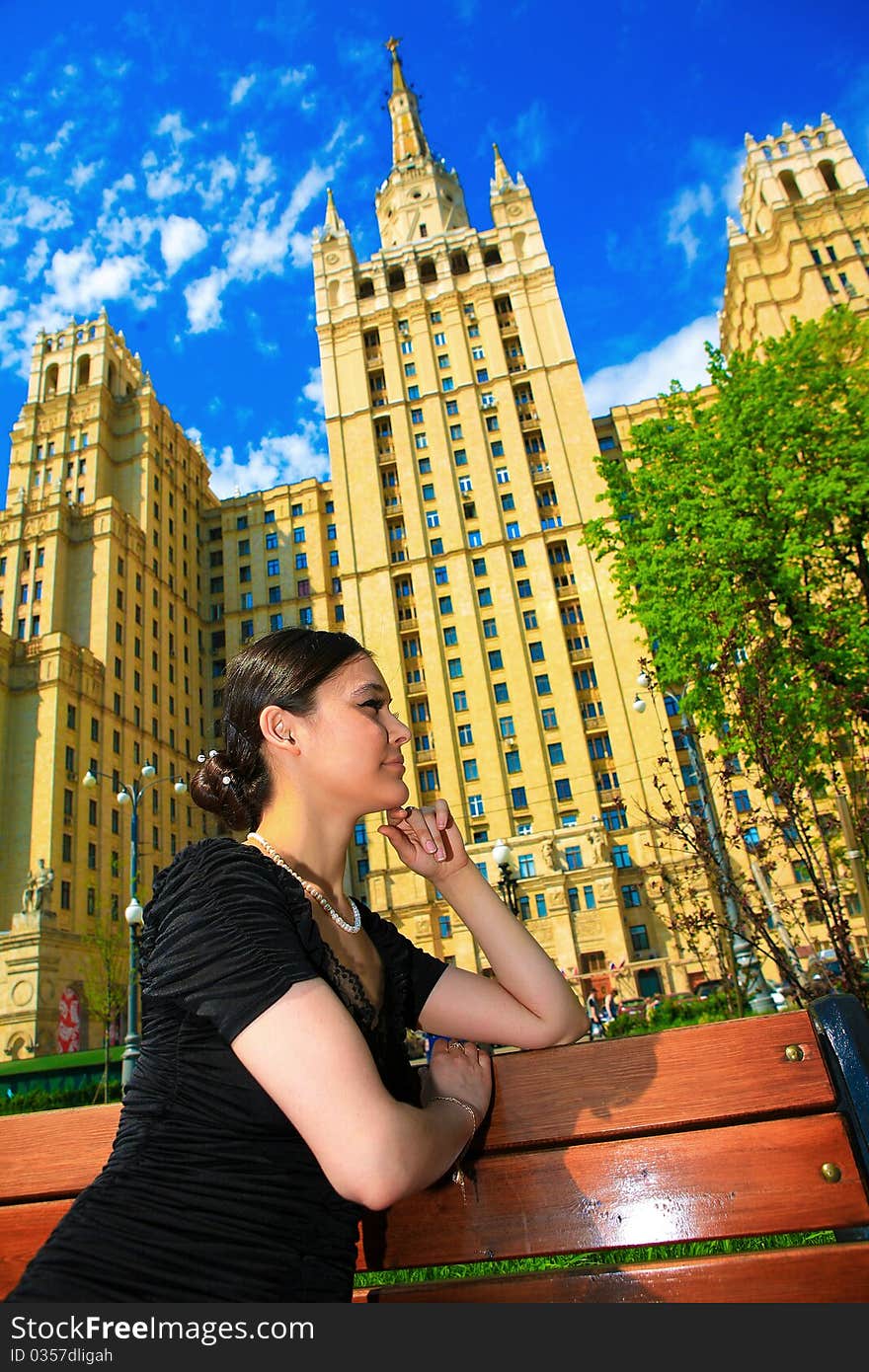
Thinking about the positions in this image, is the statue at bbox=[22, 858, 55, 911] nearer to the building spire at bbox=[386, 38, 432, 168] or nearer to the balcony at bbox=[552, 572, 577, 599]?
the balcony at bbox=[552, 572, 577, 599]

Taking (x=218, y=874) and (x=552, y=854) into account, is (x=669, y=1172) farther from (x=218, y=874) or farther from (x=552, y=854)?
(x=552, y=854)

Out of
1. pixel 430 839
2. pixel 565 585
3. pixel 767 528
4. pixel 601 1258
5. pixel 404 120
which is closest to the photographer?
pixel 430 839

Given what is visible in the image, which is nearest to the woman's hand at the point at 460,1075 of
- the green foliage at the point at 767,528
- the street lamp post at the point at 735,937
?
the street lamp post at the point at 735,937

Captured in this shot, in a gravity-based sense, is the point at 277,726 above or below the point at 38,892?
below

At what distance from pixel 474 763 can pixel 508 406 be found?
80.8ft

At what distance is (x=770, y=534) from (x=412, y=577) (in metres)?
35.8

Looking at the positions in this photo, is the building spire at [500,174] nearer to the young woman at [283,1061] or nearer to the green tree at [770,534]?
the green tree at [770,534]

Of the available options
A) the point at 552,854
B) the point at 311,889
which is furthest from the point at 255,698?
the point at 552,854

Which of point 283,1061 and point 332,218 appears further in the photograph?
point 332,218

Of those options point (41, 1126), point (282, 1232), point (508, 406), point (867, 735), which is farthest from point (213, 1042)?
point (508, 406)

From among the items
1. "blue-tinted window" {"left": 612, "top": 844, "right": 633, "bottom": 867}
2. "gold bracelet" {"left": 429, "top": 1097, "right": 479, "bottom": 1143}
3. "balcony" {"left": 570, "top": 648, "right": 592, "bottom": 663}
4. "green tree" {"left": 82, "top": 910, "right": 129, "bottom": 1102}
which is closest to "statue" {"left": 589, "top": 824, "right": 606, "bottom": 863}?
"blue-tinted window" {"left": 612, "top": 844, "right": 633, "bottom": 867}

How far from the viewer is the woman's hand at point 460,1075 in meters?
1.79

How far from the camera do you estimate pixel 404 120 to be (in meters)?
74.5

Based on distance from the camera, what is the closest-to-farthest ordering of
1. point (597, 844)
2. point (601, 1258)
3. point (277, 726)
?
point (277, 726), point (601, 1258), point (597, 844)
